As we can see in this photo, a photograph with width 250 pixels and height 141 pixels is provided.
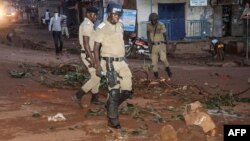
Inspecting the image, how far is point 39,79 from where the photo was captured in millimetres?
10938

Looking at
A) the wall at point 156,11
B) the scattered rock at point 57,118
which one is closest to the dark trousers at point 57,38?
the wall at point 156,11

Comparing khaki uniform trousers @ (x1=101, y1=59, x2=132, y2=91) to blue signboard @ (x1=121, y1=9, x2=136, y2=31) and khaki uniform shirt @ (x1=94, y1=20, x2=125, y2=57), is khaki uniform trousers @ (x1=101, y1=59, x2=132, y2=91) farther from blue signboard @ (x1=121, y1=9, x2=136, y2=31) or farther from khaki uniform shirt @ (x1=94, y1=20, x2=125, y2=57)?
blue signboard @ (x1=121, y1=9, x2=136, y2=31)

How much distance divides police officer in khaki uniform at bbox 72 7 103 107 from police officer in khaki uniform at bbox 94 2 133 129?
94cm

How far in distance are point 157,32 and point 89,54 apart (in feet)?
12.2

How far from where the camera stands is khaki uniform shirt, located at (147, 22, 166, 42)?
35.6 feet

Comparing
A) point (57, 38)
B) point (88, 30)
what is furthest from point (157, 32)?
point (57, 38)

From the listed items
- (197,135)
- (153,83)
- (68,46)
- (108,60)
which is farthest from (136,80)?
(68,46)

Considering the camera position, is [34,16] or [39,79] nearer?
[39,79]

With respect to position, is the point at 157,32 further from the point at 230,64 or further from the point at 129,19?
the point at 129,19

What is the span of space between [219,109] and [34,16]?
38779mm

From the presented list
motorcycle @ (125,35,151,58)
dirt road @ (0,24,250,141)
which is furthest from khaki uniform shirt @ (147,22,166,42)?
motorcycle @ (125,35,151,58)

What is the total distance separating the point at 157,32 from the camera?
35.8ft

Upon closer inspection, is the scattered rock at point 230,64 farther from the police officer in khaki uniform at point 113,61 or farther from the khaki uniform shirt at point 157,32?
the police officer in khaki uniform at point 113,61

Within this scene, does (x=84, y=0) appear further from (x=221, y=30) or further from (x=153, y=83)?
(x=153, y=83)
